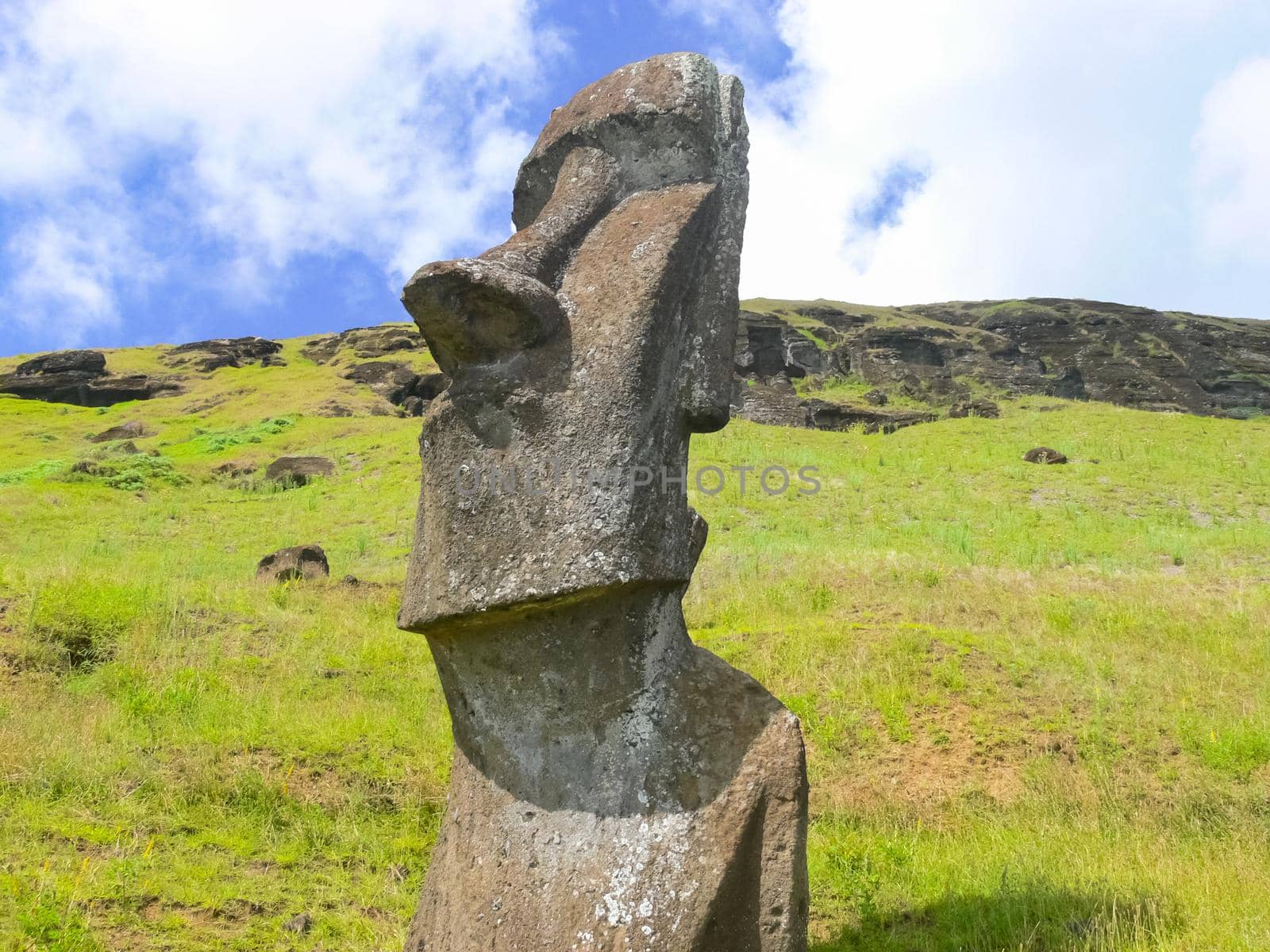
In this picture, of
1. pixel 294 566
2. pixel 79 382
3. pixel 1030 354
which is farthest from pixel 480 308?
pixel 1030 354

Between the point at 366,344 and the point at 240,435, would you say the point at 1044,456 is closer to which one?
the point at 240,435

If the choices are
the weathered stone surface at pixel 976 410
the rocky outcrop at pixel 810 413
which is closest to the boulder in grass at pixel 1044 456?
the weathered stone surface at pixel 976 410

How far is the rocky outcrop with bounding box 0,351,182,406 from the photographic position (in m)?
55.0

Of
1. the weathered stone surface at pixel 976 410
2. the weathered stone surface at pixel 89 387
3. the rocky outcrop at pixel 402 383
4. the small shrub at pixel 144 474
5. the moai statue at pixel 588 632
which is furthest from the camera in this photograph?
the weathered stone surface at pixel 89 387

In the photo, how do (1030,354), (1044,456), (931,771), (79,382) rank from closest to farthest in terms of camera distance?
1. (931,771)
2. (1044,456)
3. (79,382)
4. (1030,354)

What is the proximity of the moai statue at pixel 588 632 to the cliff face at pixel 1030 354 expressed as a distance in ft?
141

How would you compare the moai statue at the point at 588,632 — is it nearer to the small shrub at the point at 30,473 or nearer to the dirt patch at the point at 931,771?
the dirt patch at the point at 931,771

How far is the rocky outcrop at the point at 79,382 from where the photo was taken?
→ 55000mm

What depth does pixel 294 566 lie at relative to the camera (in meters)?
12.5

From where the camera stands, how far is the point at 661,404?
10.1 ft

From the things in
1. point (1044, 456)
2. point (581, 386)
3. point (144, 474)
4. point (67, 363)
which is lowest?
point (581, 386)

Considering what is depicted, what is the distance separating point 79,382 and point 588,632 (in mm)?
61720

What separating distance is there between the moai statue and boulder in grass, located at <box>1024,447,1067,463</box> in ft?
70.3

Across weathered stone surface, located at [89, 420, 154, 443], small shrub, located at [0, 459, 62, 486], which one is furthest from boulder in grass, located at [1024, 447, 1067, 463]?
weathered stone surface, located at [89, 420, 154, 443]
